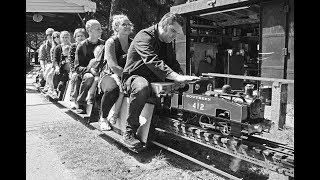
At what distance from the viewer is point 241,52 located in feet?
Answer: 34.7

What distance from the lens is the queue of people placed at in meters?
3.99

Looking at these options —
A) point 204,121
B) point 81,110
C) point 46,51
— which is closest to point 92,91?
point 81,110

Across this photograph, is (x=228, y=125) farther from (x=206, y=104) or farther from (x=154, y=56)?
(x=154, y=56)

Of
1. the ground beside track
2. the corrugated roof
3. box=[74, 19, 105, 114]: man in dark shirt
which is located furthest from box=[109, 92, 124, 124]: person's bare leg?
the corrugated roof

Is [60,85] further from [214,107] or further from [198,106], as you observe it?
[214,107]

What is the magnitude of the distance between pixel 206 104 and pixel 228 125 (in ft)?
1.05

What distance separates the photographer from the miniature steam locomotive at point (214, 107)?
3189 mm

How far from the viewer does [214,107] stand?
3.39m

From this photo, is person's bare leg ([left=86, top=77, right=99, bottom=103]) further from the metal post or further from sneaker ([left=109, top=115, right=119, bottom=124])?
the metal post

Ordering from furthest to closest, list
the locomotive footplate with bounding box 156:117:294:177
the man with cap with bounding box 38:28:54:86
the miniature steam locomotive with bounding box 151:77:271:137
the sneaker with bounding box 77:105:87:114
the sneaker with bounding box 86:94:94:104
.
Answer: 1. the man with cap with bounding box 38:28:54:86
2. the sneaker with bounding box 77:105:87:114
3. the sneaker with bounding box 86:94:94:104
4. the miniature steam locomotive with bounding box 151:77:271:137
5. the locomotive footplate with bounding box 156:117:294:177

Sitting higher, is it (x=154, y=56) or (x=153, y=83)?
(x=154, y=56)

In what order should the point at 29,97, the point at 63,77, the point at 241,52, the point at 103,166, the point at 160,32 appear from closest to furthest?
the point at 103,166 → the point at 160,32 → the point at 63,77 → the point at 29,97 → the point at 241,52
